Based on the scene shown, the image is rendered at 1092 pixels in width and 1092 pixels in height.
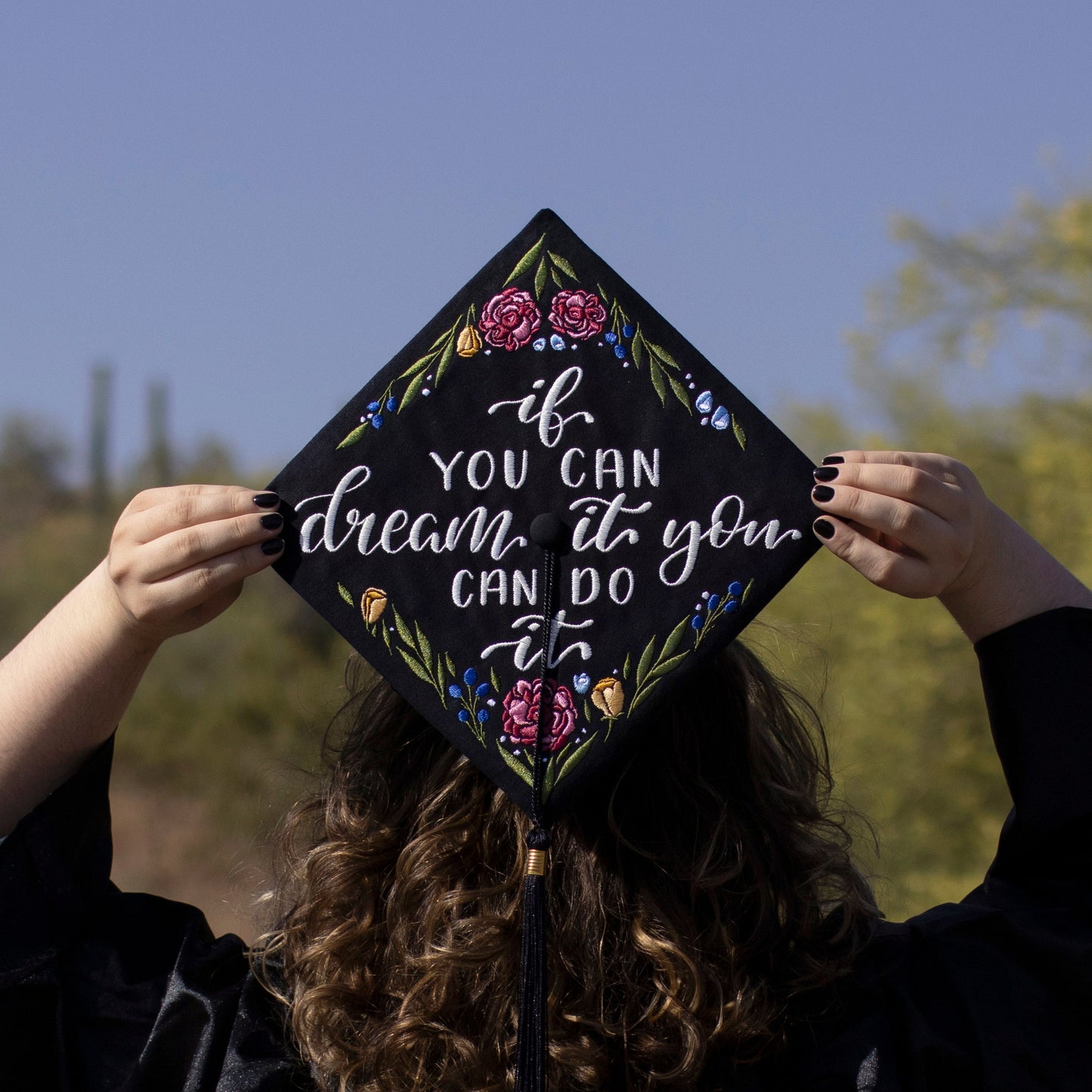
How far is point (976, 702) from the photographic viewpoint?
8.57 meters

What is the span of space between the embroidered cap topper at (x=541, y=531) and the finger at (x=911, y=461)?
0.27 ft

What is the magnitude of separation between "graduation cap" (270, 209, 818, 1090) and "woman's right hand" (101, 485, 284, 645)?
8 centimetres

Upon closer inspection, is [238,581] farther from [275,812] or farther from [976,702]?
[976,702]

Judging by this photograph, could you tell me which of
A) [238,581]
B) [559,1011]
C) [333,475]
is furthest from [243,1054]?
[333,475]

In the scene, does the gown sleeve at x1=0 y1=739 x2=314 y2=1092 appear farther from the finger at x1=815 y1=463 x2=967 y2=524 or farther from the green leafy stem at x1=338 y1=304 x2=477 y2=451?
the finger at x1=815 y1=463 x2=967 y2=524

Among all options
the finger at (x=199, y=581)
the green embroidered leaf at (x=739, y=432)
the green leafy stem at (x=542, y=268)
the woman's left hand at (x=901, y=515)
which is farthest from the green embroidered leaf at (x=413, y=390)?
the woman's left hand at (x=901, y=515)

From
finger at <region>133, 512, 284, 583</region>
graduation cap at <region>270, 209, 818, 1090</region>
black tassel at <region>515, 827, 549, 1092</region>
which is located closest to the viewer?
black tassel at <region>515, 827, 549, 1092</region>

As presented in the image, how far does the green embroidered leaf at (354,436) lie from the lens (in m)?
1.50

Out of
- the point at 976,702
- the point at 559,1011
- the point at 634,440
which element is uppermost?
the point at 634,440

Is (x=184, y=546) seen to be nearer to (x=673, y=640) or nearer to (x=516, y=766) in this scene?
(x=516, y=766)

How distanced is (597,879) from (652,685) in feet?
0.73

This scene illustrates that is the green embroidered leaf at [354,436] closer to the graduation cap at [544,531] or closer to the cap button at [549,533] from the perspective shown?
the graduation cap at [544,531]

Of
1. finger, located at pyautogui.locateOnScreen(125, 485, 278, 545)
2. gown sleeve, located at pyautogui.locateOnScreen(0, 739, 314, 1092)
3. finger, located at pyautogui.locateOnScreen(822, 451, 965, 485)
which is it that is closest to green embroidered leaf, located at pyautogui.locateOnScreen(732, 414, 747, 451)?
finger, located at pyautogui.locateOnScreen(822, 451, 965, 485)

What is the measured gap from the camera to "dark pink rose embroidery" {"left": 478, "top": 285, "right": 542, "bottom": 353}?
153 centimetres
